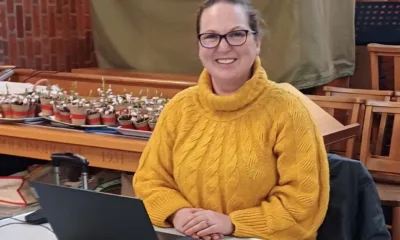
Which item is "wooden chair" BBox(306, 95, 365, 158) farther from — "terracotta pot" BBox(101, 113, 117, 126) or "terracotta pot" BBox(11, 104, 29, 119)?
"terracotta pot" BBox(11, 104, 29, 119)

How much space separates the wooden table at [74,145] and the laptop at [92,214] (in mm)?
986

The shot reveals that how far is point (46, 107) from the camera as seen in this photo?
263 cm

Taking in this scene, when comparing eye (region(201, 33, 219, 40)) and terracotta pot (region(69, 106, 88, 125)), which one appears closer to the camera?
eye (region(201, 33, 219, 40))

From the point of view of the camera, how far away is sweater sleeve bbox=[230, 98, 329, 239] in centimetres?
144

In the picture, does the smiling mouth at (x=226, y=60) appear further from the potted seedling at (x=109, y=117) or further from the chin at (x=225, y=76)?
the potted seedling at (x=109, y=117)

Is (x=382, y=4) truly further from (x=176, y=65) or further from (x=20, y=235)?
(x=20, y=235)

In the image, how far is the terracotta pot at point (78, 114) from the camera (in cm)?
248

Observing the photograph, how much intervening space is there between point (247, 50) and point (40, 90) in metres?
1.56

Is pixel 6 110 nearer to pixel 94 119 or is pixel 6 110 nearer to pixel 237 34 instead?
pixel 94 119

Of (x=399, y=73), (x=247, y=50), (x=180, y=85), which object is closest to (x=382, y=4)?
(x=399, y=73)

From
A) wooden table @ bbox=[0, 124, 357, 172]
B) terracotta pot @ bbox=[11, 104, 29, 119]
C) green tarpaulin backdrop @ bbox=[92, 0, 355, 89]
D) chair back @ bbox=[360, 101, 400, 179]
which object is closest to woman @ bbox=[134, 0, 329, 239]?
wooden table @ bbox=[0, 124, 357, 172]

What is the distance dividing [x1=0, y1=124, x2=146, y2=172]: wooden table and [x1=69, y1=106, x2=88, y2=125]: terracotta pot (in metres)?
0.05

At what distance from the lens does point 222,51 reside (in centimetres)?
149

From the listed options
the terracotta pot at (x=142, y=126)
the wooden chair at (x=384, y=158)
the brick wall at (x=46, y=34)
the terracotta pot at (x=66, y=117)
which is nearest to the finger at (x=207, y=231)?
the terracotta pot at (x=142, y=126)
